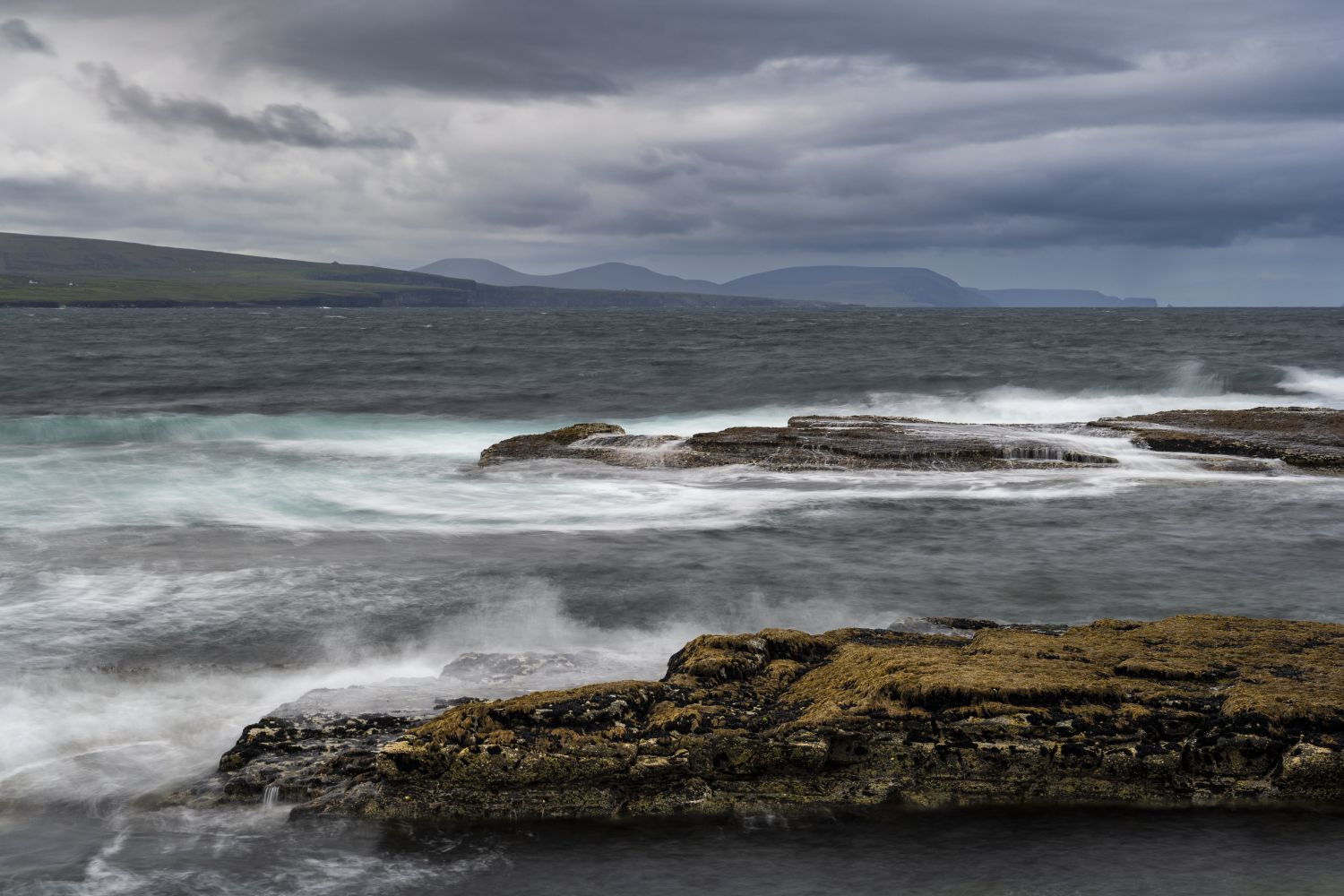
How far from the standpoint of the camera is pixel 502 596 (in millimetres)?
12164

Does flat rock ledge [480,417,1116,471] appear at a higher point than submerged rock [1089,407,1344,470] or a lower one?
lower

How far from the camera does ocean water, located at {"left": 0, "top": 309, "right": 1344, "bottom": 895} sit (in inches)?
242

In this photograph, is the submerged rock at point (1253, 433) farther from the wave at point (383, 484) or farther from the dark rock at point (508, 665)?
A: the dark rock at point (508, 665)

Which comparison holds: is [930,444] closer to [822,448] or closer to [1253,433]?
[822,448]

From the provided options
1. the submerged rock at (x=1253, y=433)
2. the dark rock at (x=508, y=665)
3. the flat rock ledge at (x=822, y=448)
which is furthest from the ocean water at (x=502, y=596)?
the submerged rock at (x=1253, y=433)

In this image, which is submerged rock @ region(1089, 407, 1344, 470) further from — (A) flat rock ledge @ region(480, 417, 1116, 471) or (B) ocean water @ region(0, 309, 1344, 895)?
(A) flat rock ledge @ region(480, 417, 1116, 471)

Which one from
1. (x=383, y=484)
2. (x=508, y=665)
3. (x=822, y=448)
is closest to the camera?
(x=508, y=665)

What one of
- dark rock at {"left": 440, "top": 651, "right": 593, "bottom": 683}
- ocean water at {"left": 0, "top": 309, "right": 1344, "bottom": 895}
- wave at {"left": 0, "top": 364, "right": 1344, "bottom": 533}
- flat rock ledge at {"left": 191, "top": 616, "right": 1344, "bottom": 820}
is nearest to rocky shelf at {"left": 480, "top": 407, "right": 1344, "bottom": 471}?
wave at {"left": 0, "top": 364, "right": 1344, "bottom": 533}

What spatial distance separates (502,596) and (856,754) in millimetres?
6255

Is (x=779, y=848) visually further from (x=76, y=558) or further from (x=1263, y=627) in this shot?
(x=76, y=558)

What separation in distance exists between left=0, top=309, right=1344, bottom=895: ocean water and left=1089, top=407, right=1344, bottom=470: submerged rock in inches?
46.8

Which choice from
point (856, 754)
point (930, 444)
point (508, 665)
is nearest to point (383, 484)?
point (930, 444)

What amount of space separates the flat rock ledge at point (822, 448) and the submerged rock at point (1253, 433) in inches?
77.2

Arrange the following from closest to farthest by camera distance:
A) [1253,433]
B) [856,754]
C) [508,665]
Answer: [856,754], [508,665], [1253,433]
